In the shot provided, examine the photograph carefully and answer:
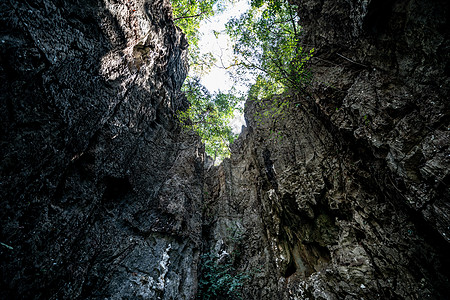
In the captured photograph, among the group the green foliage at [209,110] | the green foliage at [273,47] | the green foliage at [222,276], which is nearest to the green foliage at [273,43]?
the green foliage at [273,47]

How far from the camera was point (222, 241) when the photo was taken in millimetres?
9078

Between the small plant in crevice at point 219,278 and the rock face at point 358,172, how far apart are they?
1.33 feet

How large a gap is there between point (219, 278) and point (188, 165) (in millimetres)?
5129

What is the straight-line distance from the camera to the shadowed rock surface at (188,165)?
353 cm

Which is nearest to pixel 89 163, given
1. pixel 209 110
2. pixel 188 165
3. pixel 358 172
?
pixel 188 165

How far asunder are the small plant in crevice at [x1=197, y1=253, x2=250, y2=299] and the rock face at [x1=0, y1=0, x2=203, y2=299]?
40.5 inches

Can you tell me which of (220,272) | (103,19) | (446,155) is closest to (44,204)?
(103,19)

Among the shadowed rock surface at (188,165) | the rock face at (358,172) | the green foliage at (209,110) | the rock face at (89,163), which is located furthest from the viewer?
the green foliage at (209,110)

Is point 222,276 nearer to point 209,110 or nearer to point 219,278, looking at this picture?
point 219,278

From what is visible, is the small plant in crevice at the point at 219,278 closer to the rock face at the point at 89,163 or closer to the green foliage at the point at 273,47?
the rock face at the point at 89,163

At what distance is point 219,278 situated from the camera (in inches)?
297

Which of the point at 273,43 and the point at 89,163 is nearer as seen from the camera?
the point at 89,163

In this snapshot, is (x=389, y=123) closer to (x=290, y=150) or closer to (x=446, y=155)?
(x=446, y=155)

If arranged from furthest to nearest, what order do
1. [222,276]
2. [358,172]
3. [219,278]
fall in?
[222,276]
[219,278]
[358,172]
